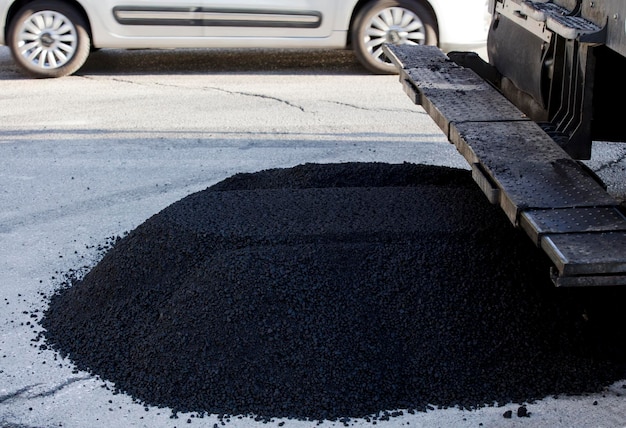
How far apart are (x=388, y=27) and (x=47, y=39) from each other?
12.0 feet

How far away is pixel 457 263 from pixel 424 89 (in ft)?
4.29

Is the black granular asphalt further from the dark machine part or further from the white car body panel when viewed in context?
the white car body panel

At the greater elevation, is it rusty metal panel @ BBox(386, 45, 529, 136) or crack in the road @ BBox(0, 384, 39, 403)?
rusty metal panel @ BBox(386, 45, 529, 136)

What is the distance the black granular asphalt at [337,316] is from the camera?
3904 mm

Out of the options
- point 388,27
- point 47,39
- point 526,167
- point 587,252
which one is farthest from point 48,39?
point 587,252

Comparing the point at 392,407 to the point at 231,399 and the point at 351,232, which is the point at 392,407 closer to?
the point at 231,399

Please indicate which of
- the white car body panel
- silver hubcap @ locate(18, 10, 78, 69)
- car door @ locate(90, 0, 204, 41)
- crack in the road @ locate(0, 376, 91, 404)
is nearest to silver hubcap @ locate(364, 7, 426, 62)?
the white car body panel

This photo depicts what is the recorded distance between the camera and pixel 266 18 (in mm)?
10195

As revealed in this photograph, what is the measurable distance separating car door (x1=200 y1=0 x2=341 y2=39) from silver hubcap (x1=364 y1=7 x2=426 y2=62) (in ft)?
1.50

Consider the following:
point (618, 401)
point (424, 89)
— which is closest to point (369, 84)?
point (424, 89)

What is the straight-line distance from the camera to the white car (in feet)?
32.9

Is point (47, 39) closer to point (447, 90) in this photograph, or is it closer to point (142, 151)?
point (142, 151)

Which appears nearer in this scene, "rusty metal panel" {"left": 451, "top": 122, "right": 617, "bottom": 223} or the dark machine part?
"rusty metal panel" {"left": 451, "top": 122, "right": 617, "bottom": 223}

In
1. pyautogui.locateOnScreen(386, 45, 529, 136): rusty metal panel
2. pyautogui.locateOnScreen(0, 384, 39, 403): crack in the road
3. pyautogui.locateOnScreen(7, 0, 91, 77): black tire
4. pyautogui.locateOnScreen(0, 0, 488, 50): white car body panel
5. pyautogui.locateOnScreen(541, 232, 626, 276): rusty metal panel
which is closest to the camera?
pyautogui.locateOnScreen(541, 232, 626, 276): rusty metal panel
